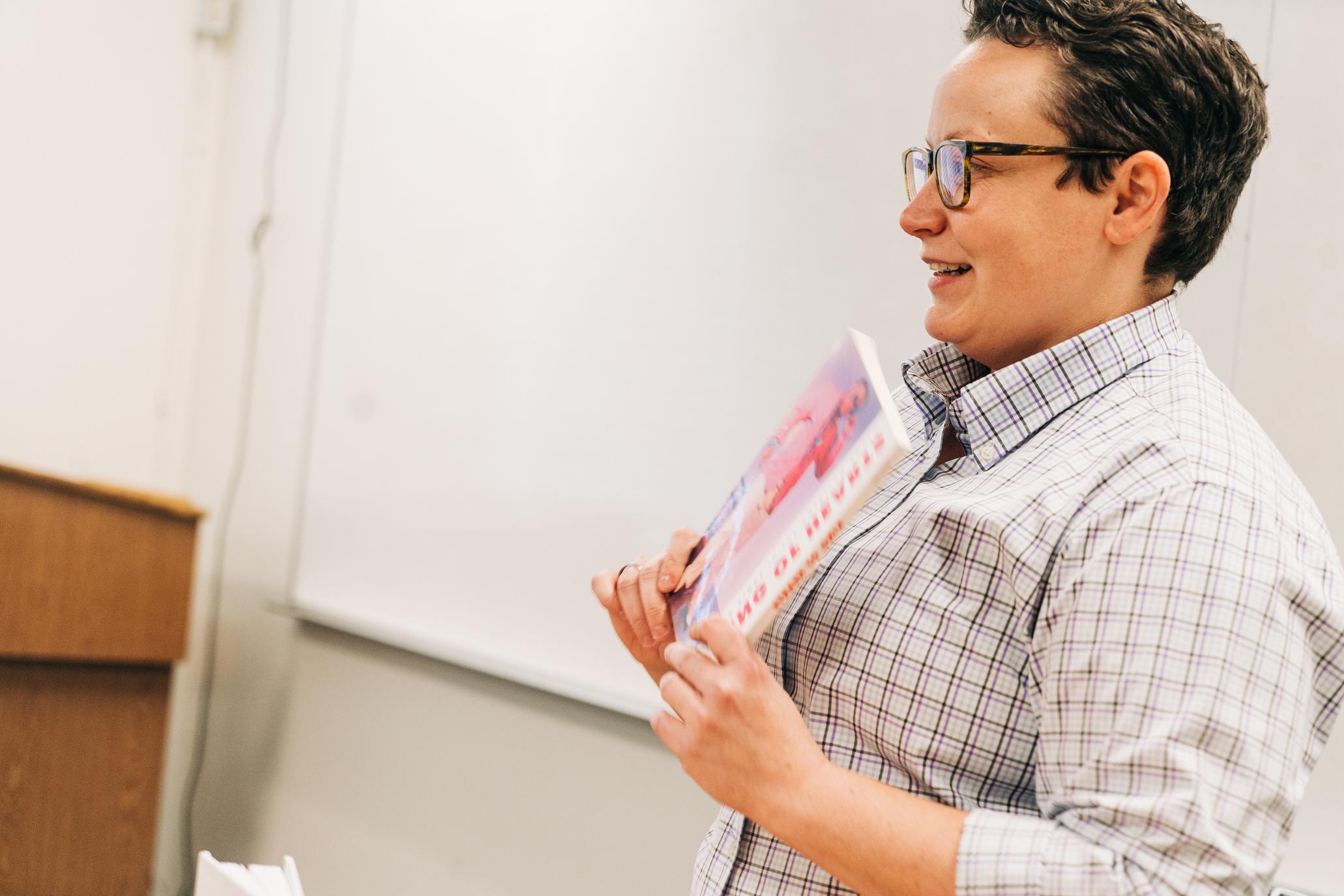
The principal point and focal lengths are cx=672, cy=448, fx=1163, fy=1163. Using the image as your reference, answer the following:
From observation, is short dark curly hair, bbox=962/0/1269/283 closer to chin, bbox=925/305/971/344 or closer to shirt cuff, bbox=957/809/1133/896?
chin, bbox=925/305/971/344

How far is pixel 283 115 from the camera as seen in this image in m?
2.87

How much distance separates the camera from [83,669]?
7.57 ft

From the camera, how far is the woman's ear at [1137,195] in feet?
2.70

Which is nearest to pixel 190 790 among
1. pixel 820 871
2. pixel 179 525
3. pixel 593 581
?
pixel 179 525

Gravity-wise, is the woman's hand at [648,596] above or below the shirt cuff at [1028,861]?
above

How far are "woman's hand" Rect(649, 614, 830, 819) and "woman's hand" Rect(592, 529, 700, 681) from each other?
0.17m

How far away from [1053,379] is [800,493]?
228mm

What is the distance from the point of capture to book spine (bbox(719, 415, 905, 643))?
668 millimetres

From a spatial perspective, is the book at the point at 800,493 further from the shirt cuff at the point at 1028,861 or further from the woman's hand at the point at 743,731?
the shirt cuff at the point at 1028,861

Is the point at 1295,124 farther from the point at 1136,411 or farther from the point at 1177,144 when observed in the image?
the point at 1136,411

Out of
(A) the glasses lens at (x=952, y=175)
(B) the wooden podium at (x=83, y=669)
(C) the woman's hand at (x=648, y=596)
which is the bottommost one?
(B) the wooden podium at (x=83, y=669)

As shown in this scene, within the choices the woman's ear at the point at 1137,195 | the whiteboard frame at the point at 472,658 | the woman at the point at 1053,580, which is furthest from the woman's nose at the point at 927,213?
the whiteboard frame at the point at 472,658

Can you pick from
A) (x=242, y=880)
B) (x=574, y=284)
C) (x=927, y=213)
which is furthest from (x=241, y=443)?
(x=927, y=213)

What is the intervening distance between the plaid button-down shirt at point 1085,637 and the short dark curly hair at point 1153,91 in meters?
0.10
